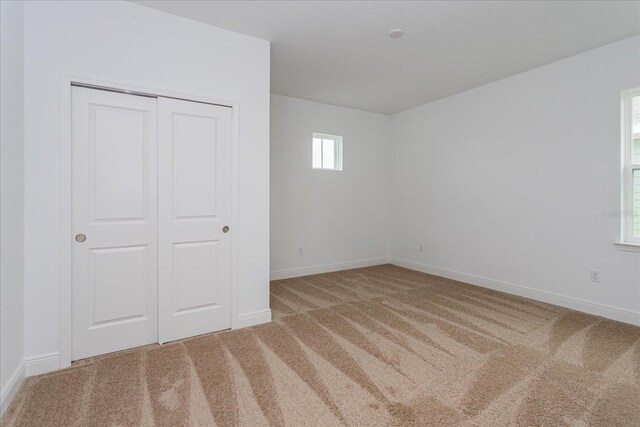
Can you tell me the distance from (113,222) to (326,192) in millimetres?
3330

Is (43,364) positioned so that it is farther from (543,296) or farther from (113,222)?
(543,296)

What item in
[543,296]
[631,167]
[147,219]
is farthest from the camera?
[543,296]

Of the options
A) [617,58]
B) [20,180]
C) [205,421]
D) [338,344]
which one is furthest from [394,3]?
[205,421]

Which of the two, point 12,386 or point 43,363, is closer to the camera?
point 12,386

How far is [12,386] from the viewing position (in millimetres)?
1904

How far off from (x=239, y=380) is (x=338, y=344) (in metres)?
0.88

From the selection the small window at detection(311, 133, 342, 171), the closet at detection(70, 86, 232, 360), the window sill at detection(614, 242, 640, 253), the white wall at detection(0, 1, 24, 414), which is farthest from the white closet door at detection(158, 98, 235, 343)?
the window sill at detection(614, 242, 640, 253)

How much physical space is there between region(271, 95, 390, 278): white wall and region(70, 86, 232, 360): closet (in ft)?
6.26

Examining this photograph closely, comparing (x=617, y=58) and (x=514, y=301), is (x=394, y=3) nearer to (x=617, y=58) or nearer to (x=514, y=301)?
(x=617, y=58)

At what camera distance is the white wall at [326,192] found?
4.81 meters

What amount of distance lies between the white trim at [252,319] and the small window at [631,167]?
3.72 m

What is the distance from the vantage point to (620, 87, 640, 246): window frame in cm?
310


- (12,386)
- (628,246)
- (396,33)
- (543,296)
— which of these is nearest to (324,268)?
(543,296)

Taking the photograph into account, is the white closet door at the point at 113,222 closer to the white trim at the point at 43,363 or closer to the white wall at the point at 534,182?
the white trim at the point at 43,363
